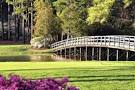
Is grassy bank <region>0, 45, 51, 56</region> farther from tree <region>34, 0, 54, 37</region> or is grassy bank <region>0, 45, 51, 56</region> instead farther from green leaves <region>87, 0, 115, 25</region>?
green leaves <region>87, 0, 115, 25</region>

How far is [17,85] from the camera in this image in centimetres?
977

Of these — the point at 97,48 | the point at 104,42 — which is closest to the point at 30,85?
the point at 104,42

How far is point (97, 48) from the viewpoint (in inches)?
2314

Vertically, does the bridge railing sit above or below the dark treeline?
below

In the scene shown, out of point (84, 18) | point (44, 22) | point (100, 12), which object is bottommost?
point (44, 22)

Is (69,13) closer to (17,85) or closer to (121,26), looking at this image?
(121,26)

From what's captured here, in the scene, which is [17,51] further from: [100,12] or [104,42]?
[104,42]

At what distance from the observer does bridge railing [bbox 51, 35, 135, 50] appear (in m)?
50.8

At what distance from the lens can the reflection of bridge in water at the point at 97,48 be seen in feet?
174

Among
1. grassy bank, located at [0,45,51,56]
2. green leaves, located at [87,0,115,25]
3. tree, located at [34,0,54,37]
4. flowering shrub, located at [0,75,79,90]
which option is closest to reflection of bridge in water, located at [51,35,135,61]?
grassy bank, located at [0,45,51,56]

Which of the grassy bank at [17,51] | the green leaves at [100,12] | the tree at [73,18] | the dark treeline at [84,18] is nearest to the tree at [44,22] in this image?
the dark treeline at [84,18]

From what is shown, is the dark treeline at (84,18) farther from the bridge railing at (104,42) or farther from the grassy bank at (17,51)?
the bridge railing at (104,42)

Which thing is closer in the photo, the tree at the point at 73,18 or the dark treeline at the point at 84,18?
the dark treeline at the point at 84,18

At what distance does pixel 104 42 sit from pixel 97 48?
351 centimetres
